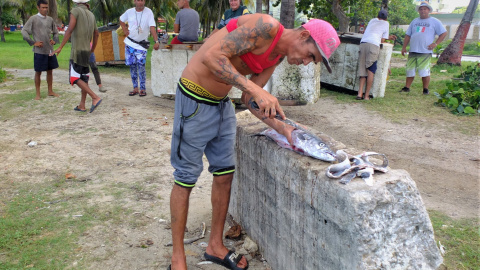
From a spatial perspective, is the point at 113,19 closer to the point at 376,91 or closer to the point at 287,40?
the point at 376,91

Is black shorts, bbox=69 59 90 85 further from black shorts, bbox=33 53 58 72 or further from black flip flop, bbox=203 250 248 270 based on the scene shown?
black flip flop, bbox=203 250 248 270

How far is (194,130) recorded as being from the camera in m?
2.69

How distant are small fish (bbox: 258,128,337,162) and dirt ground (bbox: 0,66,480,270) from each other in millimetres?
997

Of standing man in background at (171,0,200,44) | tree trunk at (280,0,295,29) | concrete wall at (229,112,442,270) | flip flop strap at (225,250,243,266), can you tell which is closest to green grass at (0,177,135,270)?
flip flop strap at (225,250,243,266)

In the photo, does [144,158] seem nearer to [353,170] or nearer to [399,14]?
[353,170]

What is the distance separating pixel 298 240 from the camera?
2.50 m

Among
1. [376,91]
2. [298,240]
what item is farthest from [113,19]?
[298,240]

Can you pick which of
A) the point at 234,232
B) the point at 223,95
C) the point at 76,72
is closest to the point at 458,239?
the point at 234,232

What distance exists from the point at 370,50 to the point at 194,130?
6.26 meters

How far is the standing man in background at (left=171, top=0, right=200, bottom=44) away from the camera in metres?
8.00

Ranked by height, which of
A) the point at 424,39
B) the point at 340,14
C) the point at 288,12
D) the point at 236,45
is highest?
the point at 340,14

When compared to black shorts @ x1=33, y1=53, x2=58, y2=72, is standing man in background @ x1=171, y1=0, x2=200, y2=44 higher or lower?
higher

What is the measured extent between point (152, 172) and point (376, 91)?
5578mm

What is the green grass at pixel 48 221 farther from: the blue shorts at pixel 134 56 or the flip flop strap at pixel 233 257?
the blue shorts at pixel 134 56
